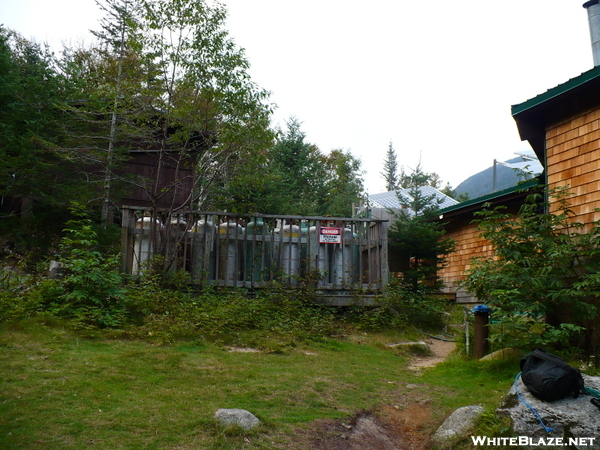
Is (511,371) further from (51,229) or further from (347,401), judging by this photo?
(51,229)

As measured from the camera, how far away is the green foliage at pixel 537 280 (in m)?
6.54

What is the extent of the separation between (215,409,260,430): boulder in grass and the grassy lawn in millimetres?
83

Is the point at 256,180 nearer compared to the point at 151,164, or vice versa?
the point at 256,180

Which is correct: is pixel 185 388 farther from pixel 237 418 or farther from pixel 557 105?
pixel 557 105

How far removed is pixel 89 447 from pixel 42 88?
1462 centimetres

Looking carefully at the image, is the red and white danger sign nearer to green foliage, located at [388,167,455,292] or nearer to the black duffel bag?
green foliage, located at [388,167,455,292]

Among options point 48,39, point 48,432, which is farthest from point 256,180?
point 48,39

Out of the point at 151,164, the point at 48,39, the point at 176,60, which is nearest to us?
the point at 176,60

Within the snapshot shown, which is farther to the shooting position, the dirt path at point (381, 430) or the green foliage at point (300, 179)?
the green foliage at point (300, 179)

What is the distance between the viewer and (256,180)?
10.5m

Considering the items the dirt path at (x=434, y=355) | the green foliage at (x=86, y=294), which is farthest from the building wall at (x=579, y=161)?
the green foliage at (x=86, y=294)

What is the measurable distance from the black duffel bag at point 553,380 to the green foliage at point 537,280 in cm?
208

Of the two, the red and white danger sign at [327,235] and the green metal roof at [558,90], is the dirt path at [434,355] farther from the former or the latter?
the green metal roof at [558,90]

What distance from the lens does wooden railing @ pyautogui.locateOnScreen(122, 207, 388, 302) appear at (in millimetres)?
9445
